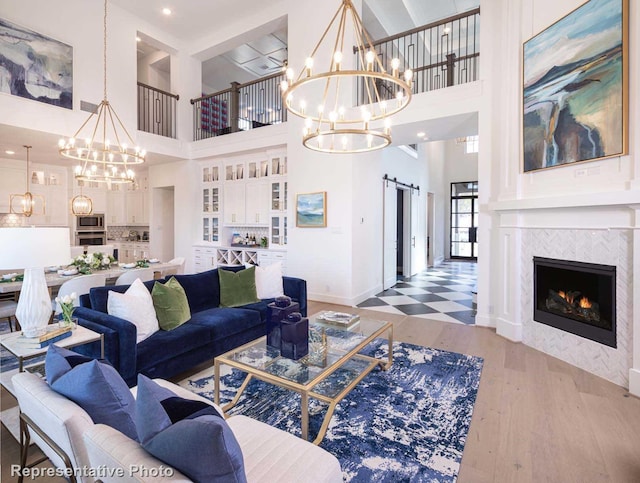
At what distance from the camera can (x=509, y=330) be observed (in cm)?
396

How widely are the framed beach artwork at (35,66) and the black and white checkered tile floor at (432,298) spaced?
6.06 meters

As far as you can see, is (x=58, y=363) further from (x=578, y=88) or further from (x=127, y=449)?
(x=578, y=88)

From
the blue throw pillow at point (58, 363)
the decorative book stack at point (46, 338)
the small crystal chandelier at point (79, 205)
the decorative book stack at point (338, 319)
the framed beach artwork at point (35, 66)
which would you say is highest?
the framed beach artwork at point (35, 66)

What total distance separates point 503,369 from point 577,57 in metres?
3.09

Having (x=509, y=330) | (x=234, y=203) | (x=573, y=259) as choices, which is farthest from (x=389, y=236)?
(x=573, y=259)

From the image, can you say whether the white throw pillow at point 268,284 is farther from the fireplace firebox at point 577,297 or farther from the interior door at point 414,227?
Answer: the interior door at point 414,227

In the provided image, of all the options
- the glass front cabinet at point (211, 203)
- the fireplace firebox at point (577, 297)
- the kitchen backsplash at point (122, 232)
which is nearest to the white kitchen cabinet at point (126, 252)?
the kitchen backsplash at point (122, 232)

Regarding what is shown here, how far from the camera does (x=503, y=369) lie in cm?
316

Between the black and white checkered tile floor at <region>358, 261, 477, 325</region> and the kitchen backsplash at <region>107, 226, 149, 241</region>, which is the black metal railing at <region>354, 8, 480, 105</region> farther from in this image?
the kitchen backsplash at <region>107, 226, 149, 241</region>

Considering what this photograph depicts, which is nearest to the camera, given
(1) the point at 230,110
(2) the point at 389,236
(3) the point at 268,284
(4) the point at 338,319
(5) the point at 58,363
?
(5) the point at 58,363

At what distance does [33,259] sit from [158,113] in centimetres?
706

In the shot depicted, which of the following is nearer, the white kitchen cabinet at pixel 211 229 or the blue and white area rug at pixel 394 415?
the blue and white area rug at pixel 394 415

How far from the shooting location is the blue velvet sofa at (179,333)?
2.41 meters

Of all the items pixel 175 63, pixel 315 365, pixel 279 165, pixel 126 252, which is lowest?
pixel 315 365
